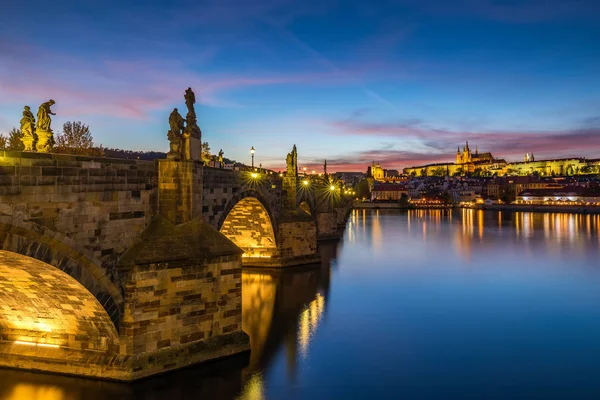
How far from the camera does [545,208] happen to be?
11538cm

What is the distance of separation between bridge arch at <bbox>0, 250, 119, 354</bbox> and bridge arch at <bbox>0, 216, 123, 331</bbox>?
0.19 meters

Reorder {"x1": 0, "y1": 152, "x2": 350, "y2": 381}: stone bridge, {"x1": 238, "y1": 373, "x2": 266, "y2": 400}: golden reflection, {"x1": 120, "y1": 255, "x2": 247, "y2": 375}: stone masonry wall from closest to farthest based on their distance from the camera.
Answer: {"x1": 0, "y1": 152, "x2": 350, "y2": 381}: stone bridge, {"x1": 120, "y1": 255, "x2": 247, "y2": 375}: stone masonry wall, {"x1": 238, "y1": 373, "x2": 266, "y2": 400}: golden reflection

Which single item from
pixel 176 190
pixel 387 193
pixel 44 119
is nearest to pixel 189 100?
pixel 176 190

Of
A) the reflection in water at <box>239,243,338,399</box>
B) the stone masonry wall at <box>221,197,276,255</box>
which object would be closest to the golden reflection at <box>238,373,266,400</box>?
the reflection in water at <box>239,243,338,399</box>

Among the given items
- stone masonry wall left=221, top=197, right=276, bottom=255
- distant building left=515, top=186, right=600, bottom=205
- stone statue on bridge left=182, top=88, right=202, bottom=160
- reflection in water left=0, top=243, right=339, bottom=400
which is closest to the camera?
reflection in water left=0, top=243, right=339, bottom=400

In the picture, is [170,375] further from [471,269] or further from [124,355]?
[471,269]

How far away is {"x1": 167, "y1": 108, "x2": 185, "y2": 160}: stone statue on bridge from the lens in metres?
14.8

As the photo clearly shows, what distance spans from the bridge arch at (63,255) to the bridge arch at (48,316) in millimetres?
195

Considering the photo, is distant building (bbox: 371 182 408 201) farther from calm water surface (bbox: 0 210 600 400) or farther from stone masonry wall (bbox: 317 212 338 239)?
calm water surface (bbox: 0 210 600 400)

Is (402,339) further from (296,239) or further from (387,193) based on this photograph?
(387,193)

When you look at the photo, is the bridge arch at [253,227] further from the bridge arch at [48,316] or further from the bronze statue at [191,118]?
the bridge arch at [48,316]

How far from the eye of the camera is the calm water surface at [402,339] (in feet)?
43.4

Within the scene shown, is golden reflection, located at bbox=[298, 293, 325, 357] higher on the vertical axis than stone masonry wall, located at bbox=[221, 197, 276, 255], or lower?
lower

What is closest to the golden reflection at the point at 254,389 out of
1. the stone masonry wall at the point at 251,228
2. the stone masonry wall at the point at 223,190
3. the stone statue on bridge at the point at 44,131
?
the stone masonry wall at the point at 223,190
